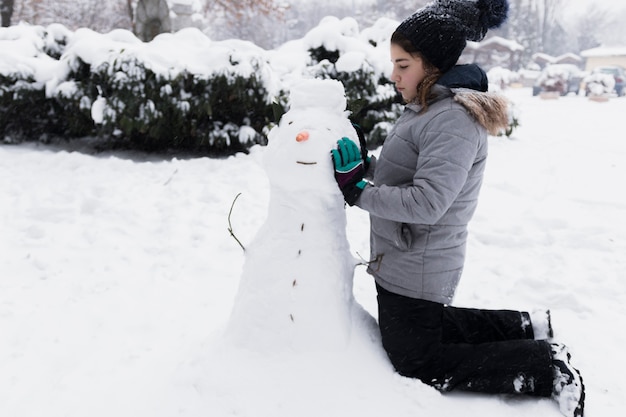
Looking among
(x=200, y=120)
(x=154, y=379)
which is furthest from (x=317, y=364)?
(x=200, y=120)

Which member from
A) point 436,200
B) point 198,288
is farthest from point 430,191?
point 198,288

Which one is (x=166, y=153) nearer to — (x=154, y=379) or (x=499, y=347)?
(x=154, y=379)

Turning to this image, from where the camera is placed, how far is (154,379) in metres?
2.00

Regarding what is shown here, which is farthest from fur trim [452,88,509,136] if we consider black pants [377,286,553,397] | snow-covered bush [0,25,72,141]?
snow-covered bush [0,25,72,141]

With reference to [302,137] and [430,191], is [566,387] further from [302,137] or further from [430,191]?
[302,137]

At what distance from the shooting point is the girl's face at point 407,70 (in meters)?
1.85

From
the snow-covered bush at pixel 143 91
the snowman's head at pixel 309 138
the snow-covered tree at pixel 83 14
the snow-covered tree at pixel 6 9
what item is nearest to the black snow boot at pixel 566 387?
the snowman's head at pixel 309 138

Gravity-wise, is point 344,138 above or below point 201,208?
above

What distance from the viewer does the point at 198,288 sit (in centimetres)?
294

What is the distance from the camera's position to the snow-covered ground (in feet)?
5.95

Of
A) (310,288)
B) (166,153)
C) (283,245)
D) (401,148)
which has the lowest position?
(166,153)

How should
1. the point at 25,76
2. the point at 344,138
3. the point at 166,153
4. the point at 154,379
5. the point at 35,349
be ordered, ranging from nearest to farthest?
the point at 344,138, the point at 154,379, the point at 35,349, the point at 25,76, the point at 166,153

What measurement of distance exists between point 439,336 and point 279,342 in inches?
25.8

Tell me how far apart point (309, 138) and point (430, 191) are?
0.50 meters
